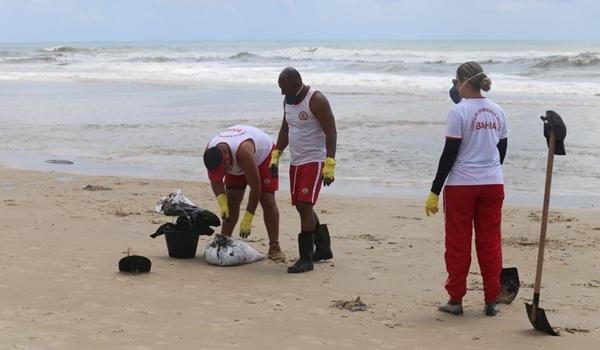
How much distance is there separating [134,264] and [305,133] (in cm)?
158

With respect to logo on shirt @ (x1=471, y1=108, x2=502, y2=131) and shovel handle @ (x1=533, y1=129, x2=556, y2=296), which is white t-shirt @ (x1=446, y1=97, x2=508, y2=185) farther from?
shovel handle @ (x1=533, y1=129, x2=556, y2=296)

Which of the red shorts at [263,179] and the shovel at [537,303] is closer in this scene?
the shovel at [537,303]

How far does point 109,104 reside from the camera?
21906mm

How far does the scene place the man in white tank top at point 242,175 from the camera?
6.14m

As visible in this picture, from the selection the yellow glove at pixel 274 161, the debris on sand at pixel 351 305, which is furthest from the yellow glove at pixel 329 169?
the debris on sand at pixel 351 305

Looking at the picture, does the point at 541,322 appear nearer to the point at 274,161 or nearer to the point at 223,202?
the point at 274,161

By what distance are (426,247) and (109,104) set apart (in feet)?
53.0

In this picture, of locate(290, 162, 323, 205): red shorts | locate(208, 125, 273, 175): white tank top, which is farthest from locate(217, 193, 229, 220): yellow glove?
locate(290, 162, 323, 205): red shorts

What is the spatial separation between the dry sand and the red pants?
22 centimetres

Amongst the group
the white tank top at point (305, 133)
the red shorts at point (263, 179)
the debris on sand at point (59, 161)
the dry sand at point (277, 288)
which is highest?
the white tank top at point (305, 133)

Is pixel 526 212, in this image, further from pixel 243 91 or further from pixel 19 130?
pixel 243 91

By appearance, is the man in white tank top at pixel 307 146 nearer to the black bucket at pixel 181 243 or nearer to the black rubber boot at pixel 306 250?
the black rubber boot at pixel 306 250

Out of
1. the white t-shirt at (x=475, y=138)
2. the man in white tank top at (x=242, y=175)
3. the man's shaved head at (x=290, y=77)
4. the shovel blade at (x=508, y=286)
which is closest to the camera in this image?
the white t-shirt at (x=475, y=138)

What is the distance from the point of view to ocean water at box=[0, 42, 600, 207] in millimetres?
11469
